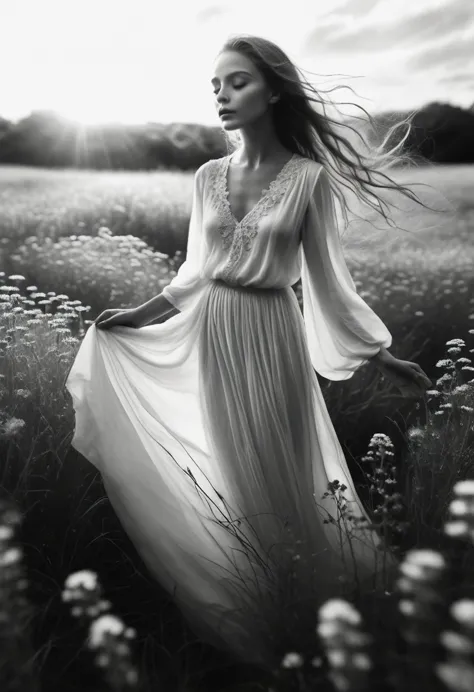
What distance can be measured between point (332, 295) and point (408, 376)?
27 centimetres

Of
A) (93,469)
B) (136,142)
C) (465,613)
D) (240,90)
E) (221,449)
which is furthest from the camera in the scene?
(136,142)

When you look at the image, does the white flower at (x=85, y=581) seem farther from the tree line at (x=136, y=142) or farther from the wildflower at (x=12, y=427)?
the tree line at (x=136, y=142)

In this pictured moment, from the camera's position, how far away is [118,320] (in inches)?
64.3

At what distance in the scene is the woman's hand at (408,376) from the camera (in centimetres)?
148

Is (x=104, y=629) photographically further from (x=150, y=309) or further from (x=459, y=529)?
(x=150, y=309)

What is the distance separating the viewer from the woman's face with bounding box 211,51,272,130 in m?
1.46

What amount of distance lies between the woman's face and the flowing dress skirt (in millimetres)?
401

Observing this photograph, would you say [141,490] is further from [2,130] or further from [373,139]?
[2,130]

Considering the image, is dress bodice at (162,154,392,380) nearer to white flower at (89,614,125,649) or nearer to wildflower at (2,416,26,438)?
wildflower at (2,416,26,438)

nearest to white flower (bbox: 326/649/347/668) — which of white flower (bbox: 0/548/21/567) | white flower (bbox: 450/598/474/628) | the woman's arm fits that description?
white flower (bbox: 450/598/474/628)

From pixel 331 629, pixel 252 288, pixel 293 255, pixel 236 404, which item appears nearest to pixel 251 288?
pixel 252 288

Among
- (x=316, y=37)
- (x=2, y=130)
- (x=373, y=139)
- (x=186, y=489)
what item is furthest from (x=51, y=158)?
(x=186, y=489)

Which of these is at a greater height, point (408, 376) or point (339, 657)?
point (408, 376)

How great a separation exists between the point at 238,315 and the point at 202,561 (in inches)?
23.1
